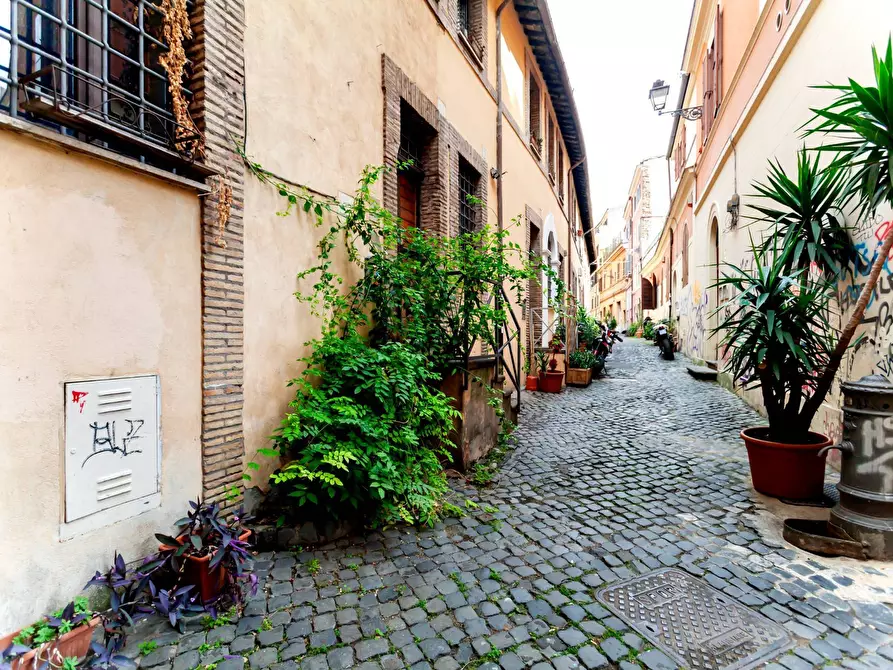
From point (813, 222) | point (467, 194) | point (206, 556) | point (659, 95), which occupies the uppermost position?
point (659, 95)

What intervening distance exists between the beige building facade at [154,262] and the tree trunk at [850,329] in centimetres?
410

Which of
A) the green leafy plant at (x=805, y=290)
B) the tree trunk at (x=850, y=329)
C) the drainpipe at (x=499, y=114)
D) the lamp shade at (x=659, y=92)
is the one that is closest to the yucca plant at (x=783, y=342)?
the green leafy plant at (x=805, y=290)

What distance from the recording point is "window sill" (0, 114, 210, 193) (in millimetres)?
2059

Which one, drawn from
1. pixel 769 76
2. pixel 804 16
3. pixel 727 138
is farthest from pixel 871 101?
pixel 727 138

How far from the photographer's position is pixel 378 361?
373 centimetres

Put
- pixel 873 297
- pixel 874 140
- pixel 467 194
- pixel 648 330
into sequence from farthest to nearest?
pixel 648 330, pixel 467 194, pixel 873 297, pixel 874 140

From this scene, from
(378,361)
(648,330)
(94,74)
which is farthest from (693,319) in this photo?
(94,74)

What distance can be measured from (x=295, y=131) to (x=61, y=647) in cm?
357

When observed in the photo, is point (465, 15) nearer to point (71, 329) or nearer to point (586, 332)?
point (586, 332)

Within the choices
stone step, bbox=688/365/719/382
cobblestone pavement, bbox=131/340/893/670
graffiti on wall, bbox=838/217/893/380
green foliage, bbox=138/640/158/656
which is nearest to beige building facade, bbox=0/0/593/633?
green foliage, bbox=138/640/158/656

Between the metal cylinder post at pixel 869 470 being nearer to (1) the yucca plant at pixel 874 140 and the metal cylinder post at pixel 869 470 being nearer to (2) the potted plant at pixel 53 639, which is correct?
(1) the yucca plant at pixel 874 140

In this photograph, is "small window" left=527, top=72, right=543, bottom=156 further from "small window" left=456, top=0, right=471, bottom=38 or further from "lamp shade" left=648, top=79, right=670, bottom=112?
"small window" left=456, top=0, right=471, bottom=38

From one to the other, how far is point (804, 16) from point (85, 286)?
7.21 metres

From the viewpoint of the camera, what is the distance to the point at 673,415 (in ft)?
24.2
